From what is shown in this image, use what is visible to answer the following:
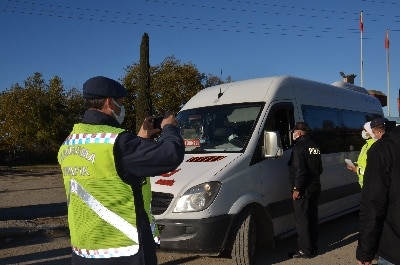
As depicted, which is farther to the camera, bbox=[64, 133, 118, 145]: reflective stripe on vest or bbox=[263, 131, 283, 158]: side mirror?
bbox=[263, 131, 283, 158]: side mirror

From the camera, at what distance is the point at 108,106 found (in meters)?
2.41

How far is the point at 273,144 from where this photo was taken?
17.7 ft

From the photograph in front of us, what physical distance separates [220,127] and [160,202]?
151 cm

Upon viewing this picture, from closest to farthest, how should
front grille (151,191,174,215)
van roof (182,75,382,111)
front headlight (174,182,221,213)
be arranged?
front headlight (174,182,221,213) → front grille (151,191,174,215) → van roof (182,75,382,111)

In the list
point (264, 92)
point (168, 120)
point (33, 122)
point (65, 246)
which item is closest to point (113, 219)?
point (168, 120)

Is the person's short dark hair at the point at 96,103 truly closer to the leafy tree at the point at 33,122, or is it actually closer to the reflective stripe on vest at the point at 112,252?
the reflective stripe on vest at the point at 112,252

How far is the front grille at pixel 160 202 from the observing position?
5086 mm

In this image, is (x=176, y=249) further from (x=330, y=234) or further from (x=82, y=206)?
(x=330, y=234)

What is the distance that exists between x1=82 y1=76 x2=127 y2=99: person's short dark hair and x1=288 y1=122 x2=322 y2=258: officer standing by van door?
3.85 metres

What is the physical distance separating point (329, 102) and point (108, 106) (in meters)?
6.08

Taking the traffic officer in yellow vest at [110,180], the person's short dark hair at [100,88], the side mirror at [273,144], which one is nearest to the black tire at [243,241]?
the side mirror at [273,144]

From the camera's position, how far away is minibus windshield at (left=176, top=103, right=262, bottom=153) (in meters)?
5.75

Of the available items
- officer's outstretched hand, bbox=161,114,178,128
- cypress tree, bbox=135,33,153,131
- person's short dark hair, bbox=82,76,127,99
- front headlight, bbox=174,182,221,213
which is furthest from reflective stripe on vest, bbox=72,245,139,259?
cypress tree, bbox=135,33,153,131

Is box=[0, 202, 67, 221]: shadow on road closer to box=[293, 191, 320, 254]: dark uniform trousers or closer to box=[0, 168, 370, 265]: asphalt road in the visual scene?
box=[0, 168, 370, 265]: asphalt road
